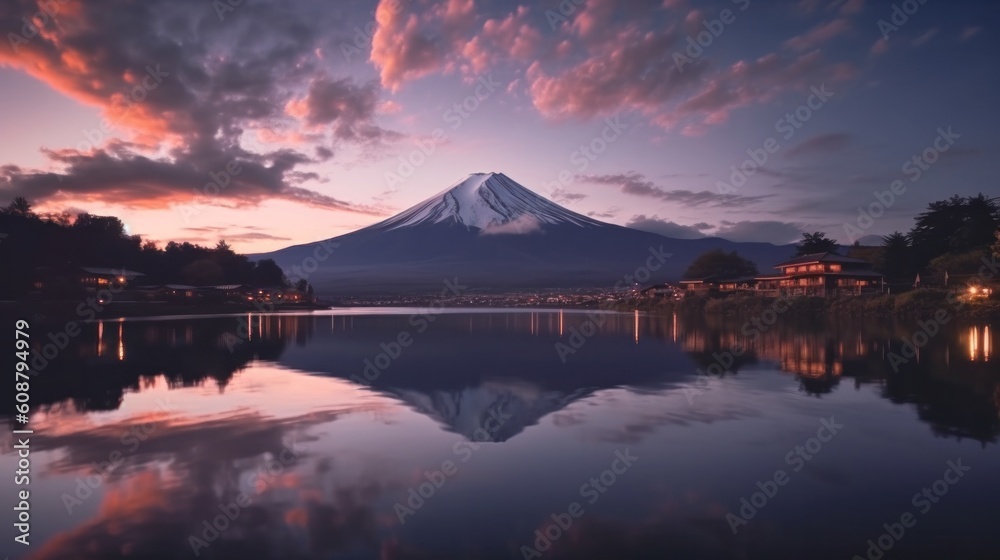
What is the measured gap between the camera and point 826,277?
2211 inches

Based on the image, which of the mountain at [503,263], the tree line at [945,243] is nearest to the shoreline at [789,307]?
the tree line at [945,243]

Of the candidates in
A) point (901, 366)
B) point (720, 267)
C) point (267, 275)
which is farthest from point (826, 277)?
point (267, 275)

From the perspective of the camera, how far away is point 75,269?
187 feet

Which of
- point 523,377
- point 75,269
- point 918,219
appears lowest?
point 523,377

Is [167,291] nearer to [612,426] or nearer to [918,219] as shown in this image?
[612,426]

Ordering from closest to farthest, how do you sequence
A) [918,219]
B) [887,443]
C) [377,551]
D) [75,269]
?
[377,551], [887,443], [918,219], [75,269]

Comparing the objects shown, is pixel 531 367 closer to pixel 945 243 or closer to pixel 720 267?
pixel 945 243

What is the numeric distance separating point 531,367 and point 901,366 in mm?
9716

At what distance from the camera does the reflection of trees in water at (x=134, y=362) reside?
12.3m

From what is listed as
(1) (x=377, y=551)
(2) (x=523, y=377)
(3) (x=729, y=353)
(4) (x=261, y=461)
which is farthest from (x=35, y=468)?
(3) (x=729, y=353)

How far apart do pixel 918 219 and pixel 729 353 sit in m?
46.2

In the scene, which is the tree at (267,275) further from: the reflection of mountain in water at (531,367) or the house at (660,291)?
the reflection of mountain in water at (531,367)

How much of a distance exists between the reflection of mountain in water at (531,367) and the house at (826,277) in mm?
28511

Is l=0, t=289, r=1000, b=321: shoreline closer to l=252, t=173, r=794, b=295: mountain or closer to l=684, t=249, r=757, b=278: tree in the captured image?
l=684, t=249, r=757, b=278: tree
